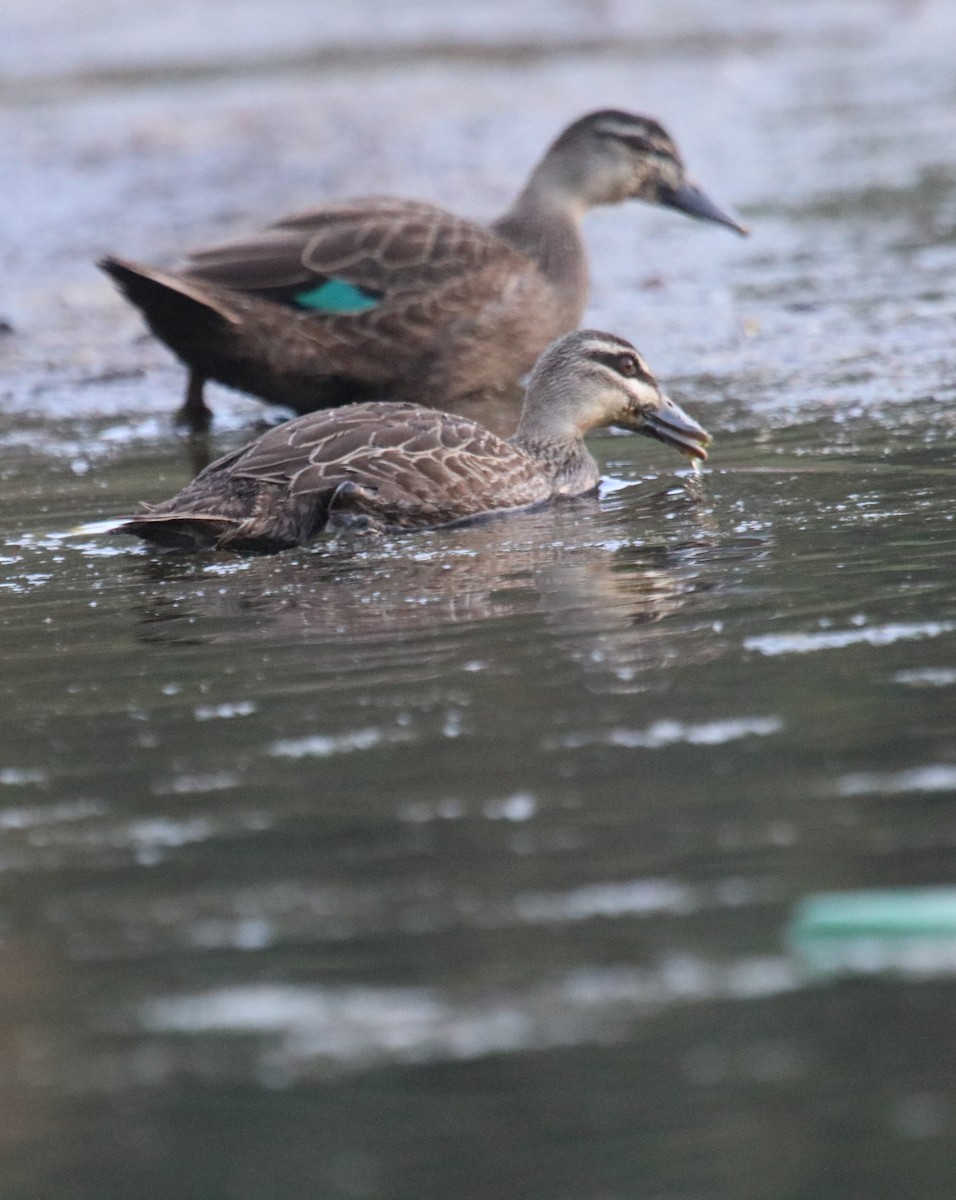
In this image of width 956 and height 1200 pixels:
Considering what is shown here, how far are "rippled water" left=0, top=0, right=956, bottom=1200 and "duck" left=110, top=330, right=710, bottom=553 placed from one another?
0.52 ft

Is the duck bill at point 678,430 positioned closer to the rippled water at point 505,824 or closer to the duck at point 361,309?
the rippled water at point 505,824

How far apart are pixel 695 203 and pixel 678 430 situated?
4.09m

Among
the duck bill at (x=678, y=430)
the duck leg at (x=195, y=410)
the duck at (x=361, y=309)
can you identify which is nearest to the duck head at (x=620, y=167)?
the duck at (x=361, y=309)

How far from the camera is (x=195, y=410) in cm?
1117

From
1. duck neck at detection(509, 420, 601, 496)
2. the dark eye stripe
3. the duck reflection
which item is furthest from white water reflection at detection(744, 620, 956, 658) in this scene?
the dark eye stripe

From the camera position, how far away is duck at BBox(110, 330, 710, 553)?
26.0ft

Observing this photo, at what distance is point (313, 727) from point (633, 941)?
1.63m

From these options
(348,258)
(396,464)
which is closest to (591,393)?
(396,464)

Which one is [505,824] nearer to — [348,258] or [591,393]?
[591,393]

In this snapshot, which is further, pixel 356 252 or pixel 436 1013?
pixel 356 252

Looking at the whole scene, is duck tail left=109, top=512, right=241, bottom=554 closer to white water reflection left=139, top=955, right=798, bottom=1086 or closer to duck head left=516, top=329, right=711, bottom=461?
duck head left=516, top=329, right=711, bottom=461

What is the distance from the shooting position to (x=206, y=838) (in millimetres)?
4590

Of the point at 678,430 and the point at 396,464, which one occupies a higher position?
the point at 396,464

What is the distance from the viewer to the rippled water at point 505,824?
3.35 metres
